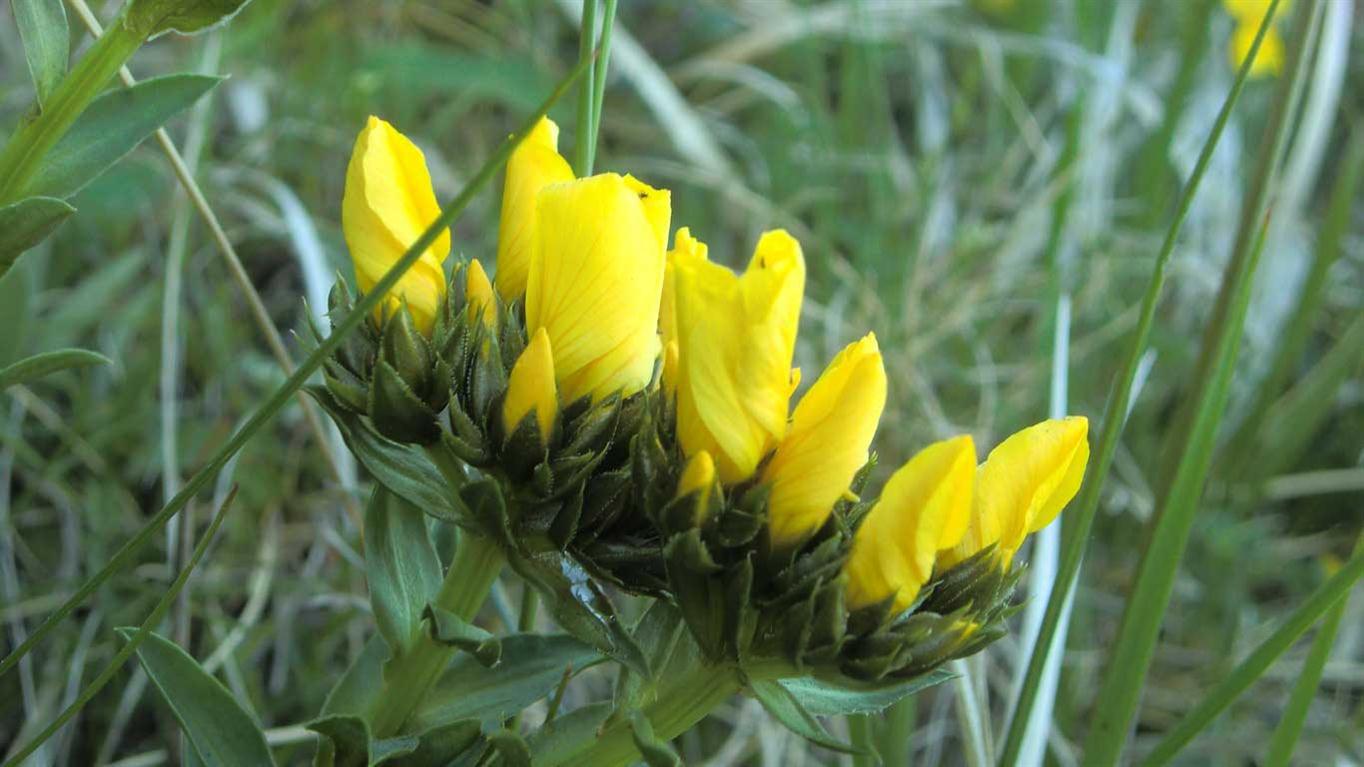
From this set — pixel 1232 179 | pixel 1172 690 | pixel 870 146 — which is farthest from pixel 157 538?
pixel 1232 179

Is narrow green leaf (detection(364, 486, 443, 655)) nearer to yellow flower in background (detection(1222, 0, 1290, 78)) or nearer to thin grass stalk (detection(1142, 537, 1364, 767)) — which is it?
thin grass stalk (detection(1142, 537, 1364, 767))

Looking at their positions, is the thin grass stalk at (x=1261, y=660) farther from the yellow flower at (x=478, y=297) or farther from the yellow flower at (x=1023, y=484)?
the yellow flower at (x=478, y=297)

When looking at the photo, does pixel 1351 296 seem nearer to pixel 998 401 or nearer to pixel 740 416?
pixel 998 401

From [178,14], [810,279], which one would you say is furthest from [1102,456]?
[810,279]

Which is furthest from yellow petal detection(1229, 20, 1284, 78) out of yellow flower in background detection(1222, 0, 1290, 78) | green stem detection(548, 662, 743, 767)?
green stem detection(548, 662, 743, 767)

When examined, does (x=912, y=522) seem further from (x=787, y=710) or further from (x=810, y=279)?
(x=810, y=279)

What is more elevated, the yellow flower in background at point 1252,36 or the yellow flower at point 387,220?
the yellow flower at point 387,220

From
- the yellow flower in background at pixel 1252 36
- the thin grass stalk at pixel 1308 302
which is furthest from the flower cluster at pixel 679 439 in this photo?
the yellow flower in background at pixel 1252 36
